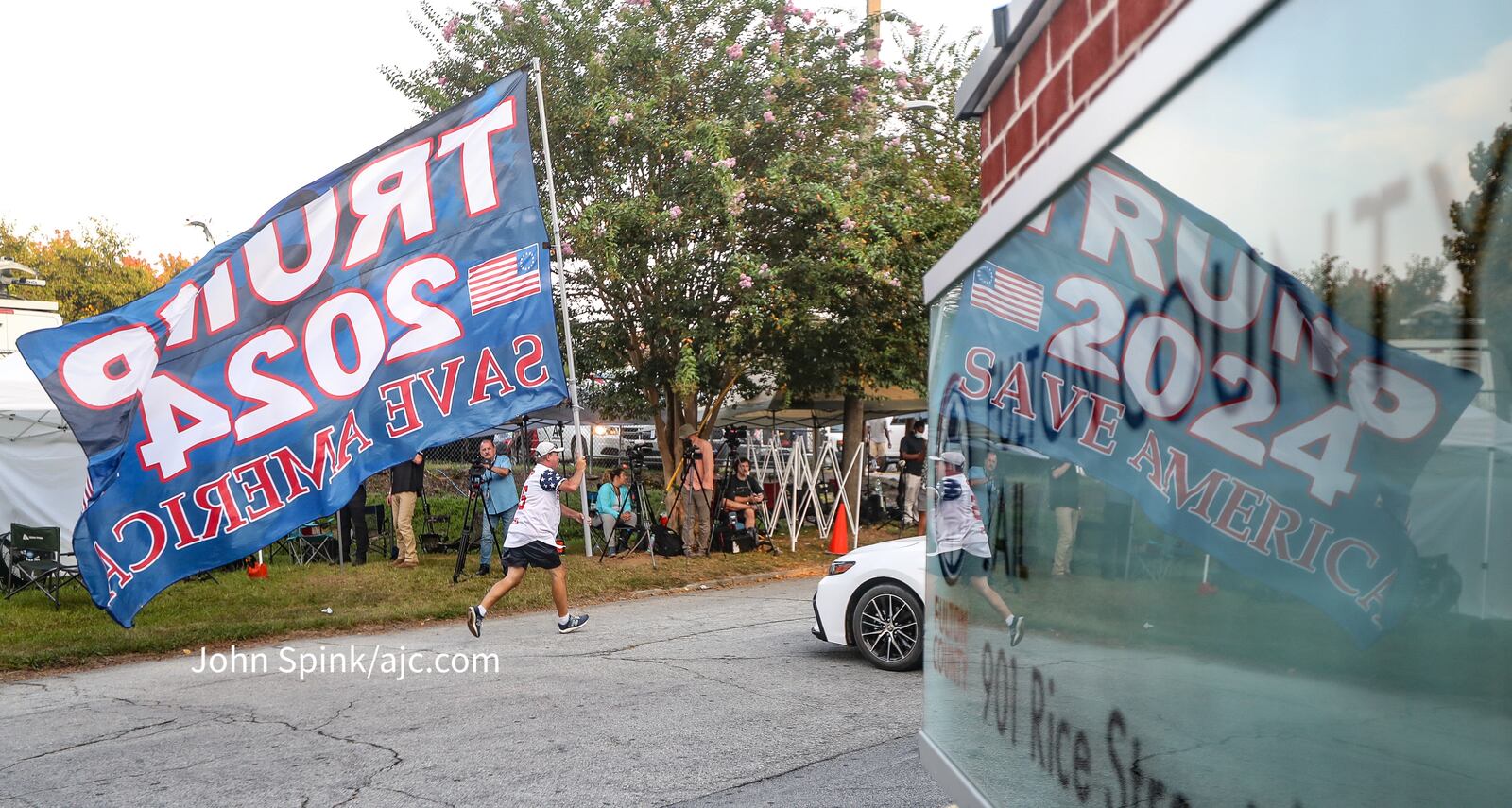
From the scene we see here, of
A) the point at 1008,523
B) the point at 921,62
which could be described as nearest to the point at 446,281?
the point at 1008,523

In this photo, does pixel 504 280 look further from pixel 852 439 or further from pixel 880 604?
pixel 852 439

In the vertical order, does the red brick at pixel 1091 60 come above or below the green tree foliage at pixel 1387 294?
above

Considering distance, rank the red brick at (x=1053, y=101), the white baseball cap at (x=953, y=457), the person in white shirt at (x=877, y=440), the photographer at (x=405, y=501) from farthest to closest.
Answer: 1. the person in white shirt at (x=877, y=440)
2. the photographer at (x=405, y=501)
3. the white baseball cap at (x=953, y=457)
4. the red brick at (x=1053, y=101)

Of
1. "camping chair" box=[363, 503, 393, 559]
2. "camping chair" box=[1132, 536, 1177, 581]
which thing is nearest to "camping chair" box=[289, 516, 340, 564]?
"camping chair" box=[363, 503, 393, 559]

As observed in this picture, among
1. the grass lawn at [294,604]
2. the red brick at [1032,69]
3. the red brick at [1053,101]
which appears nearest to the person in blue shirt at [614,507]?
the grass lawn at [294,604]

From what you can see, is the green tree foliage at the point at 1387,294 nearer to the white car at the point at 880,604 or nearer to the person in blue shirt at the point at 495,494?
the white car at the point at 880,604

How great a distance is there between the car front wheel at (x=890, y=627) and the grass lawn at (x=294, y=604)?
17.7ft

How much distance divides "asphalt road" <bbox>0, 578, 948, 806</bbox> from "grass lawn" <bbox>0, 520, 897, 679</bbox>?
0.76 m

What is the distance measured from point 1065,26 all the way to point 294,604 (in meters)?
12.7

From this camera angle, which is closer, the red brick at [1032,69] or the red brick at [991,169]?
the red brick at [1032,69]

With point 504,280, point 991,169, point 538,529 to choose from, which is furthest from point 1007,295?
point 538,529

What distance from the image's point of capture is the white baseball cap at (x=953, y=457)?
282cm

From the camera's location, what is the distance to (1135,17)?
2029mm

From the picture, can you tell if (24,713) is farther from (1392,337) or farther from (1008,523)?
(1392,337)
